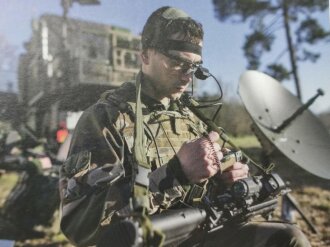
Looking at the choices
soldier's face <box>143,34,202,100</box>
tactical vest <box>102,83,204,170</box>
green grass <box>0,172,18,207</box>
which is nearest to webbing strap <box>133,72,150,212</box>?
tactical vest <box>102,83,204,170</box>

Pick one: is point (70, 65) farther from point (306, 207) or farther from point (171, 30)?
point (306, 207)

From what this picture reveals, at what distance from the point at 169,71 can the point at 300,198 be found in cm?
524

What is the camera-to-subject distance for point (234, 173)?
79.6 inches

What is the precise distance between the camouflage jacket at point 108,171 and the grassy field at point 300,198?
157 centimetres

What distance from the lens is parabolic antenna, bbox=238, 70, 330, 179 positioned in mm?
3209

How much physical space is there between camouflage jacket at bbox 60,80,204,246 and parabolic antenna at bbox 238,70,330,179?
144 cm

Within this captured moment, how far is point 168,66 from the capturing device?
2.02m

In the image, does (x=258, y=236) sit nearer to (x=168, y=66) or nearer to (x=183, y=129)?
(x=183, y=129)

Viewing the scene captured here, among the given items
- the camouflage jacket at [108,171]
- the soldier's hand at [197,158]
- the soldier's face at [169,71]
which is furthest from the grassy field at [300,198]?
the soldier's hand at [197,158]

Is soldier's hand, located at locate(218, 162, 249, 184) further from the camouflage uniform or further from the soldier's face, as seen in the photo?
the soldier's face

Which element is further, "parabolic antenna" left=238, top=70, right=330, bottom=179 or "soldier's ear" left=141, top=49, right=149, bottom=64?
"parabolic antenna" left=238, top=70, right=330, bottom=179

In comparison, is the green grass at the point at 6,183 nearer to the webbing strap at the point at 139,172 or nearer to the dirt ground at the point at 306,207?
the dirt ground at the point at 306,207

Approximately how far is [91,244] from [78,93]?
1002mm

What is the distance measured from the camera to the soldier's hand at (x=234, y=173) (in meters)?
2.02
